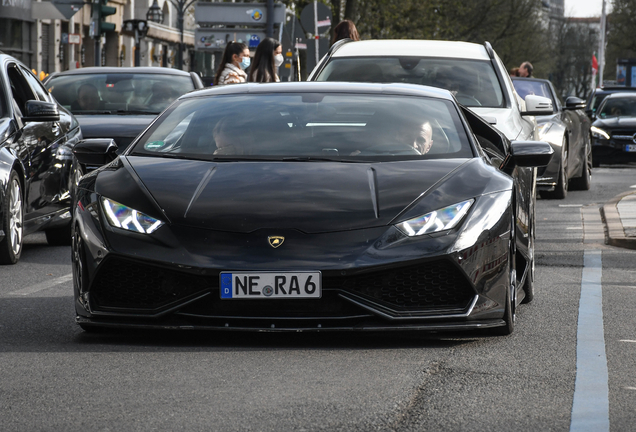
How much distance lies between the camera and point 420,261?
534 centimetres

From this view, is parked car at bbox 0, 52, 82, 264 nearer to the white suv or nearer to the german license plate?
the white suv

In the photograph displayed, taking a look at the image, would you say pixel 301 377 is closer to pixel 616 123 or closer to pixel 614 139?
pixel 614 139

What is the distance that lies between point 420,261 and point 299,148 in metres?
1.13

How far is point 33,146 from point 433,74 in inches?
140

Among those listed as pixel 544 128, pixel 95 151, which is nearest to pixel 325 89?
pixel 95 151

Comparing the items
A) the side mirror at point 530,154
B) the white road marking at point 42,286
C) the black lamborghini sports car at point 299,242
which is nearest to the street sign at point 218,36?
the white road marking at point 42,286

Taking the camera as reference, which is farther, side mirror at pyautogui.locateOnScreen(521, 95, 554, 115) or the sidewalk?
side mirror at pyautogui.locateOnScreen(521, 95, 554, 115)

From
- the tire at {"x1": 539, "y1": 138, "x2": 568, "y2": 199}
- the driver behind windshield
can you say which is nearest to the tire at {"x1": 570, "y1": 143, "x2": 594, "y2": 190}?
the tire at {"x1": 539, "y1": 138, "x2": 568, "y2": 199}

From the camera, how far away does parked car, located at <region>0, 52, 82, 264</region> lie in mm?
9047

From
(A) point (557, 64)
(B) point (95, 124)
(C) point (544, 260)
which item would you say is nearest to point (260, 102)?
(C) point (544, 260)

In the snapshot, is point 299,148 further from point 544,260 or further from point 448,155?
point 544,260

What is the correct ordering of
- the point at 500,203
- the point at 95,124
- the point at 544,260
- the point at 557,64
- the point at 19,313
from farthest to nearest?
the point at 557,64 < the point at 95,124 < the point at 544,260 < the point at 19,313 < the point at 500,203

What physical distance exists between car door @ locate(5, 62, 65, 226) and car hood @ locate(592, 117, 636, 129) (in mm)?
14969

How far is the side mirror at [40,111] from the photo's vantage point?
937 centimetres
